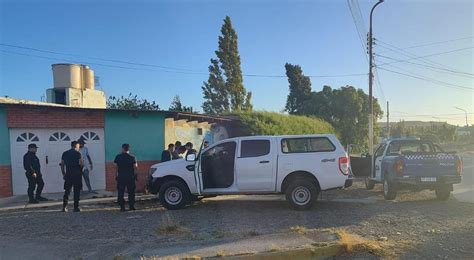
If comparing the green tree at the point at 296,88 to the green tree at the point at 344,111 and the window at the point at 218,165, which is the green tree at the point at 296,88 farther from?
the window at the point at 218,165

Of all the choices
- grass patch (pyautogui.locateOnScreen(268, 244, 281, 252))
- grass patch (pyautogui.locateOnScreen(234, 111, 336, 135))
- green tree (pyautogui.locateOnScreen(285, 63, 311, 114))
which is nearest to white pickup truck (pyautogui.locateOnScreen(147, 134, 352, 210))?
grass patch (pyautogui.locateOnScreen(268, 244, 281, 252))

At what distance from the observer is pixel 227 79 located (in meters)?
44.5

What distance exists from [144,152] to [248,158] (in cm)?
610

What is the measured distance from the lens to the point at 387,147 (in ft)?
45.5

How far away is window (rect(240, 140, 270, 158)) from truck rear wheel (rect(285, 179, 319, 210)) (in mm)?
1092

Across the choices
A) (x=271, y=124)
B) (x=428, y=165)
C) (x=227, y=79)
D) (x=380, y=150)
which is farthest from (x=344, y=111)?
(x=428, y=165)

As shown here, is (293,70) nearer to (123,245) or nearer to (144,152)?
(144,152)

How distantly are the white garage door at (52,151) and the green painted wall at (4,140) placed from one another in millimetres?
121

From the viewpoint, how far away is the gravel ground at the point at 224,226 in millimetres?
7359

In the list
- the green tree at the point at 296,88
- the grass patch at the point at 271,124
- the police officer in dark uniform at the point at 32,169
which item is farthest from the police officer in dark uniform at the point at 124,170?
the green tree at the point at 296,88

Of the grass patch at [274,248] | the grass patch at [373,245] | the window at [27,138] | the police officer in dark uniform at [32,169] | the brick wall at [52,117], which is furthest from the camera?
the window at [27,138]

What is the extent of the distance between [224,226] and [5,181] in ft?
28.5

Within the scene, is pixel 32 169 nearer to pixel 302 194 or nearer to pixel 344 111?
pixel 302 194

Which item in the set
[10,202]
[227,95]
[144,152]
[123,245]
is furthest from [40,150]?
[227,95]
